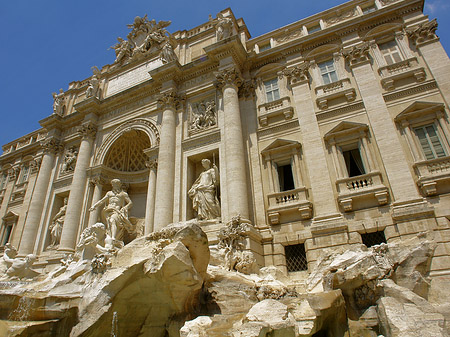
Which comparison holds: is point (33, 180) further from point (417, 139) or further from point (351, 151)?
point (417, 139)

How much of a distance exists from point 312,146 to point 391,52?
231 inches

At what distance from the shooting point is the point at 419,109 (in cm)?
1255

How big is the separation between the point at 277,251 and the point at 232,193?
9.98 ft

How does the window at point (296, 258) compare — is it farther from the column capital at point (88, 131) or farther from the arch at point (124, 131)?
the column capital at point (88, 131)

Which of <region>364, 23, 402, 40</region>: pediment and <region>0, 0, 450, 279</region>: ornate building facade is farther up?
<region>364, 23, 402, 40</region>: pediment

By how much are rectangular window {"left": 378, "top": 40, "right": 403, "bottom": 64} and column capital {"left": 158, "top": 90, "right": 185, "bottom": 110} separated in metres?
10.5

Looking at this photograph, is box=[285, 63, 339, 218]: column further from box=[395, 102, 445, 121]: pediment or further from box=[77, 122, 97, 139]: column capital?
box=[77, 122, 97, 139]: column capital

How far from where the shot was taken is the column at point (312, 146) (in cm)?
1257

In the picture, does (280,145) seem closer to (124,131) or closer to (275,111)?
(275,111)

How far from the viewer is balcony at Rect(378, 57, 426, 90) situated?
12992 mm

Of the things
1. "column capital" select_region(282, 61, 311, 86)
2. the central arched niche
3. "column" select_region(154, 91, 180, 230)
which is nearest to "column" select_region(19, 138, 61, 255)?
the central arched niche

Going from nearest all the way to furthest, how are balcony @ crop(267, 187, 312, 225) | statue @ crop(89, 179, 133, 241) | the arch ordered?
balcony @ crop(267, 187, 312, 225)
statue @ crop(89, 179, 133, 241)
the arch

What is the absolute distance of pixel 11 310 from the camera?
7.98 metres

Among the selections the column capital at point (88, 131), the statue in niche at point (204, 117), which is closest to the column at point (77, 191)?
the column capital at point (88, 131)
